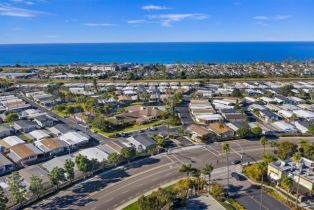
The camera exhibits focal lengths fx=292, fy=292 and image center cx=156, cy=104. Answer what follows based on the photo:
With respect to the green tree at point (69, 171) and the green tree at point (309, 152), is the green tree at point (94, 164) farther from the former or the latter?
the green tree at point (309, 152)

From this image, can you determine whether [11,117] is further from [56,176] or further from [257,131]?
[257,131]

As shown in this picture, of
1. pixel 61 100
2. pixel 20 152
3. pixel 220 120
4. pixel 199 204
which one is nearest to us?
pixel 199 204

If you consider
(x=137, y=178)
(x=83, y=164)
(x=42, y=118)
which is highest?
(x=42, y=118)

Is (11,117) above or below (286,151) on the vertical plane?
above

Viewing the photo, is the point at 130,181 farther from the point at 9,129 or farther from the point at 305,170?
the point at 9,129

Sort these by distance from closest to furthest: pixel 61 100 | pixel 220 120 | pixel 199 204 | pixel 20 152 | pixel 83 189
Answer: pixel 199 204 → pixel 83 189 → pixel 20 152 → pixel 220 120 → pixel 61 100

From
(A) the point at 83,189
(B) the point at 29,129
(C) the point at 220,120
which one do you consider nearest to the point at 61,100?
(B) the point at 29,129

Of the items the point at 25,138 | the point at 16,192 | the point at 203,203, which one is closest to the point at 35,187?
the point at 16,192

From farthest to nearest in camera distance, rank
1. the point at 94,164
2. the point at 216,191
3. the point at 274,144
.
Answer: the point at 274,144 → the point at 94,164 → the point at 216,191
